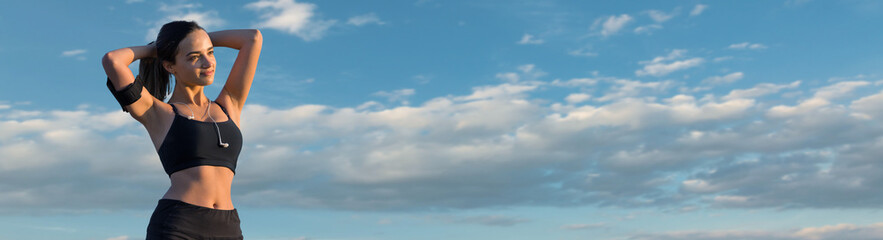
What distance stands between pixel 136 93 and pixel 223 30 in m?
1.36

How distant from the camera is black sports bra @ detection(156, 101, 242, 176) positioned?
6.41 meters

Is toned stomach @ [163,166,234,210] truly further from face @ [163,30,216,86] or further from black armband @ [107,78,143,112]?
face @ [163,30,216,86]

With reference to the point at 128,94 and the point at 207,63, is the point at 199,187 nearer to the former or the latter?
the point at 128,94

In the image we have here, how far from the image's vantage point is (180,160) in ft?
21.1

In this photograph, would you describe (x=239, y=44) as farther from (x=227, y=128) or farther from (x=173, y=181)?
(x=173, y=181)

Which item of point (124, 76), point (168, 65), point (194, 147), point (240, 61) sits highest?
point (240, 61)

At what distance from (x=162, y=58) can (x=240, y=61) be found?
72 centimetres

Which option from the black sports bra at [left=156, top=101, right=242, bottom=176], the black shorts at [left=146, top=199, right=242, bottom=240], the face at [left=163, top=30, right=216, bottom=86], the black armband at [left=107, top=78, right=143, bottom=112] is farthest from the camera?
the face at [left=163, top=30, right=216, bottom=86]

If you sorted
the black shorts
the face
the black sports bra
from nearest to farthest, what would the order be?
the black shorts → the black sports bra → the face

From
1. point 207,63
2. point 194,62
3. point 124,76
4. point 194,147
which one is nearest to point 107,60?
point 124,76

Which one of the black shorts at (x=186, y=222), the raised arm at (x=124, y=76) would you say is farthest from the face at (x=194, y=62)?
the black shorts at (x=186, y=222)

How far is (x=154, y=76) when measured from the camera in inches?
282

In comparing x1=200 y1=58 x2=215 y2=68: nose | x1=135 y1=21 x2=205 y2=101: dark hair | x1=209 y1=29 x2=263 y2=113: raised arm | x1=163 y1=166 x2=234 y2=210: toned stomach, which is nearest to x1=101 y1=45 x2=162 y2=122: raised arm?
x1=135 y1=21 x2=205 y2=101: dark hair

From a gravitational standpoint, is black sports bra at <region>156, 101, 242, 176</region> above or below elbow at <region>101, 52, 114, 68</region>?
below
